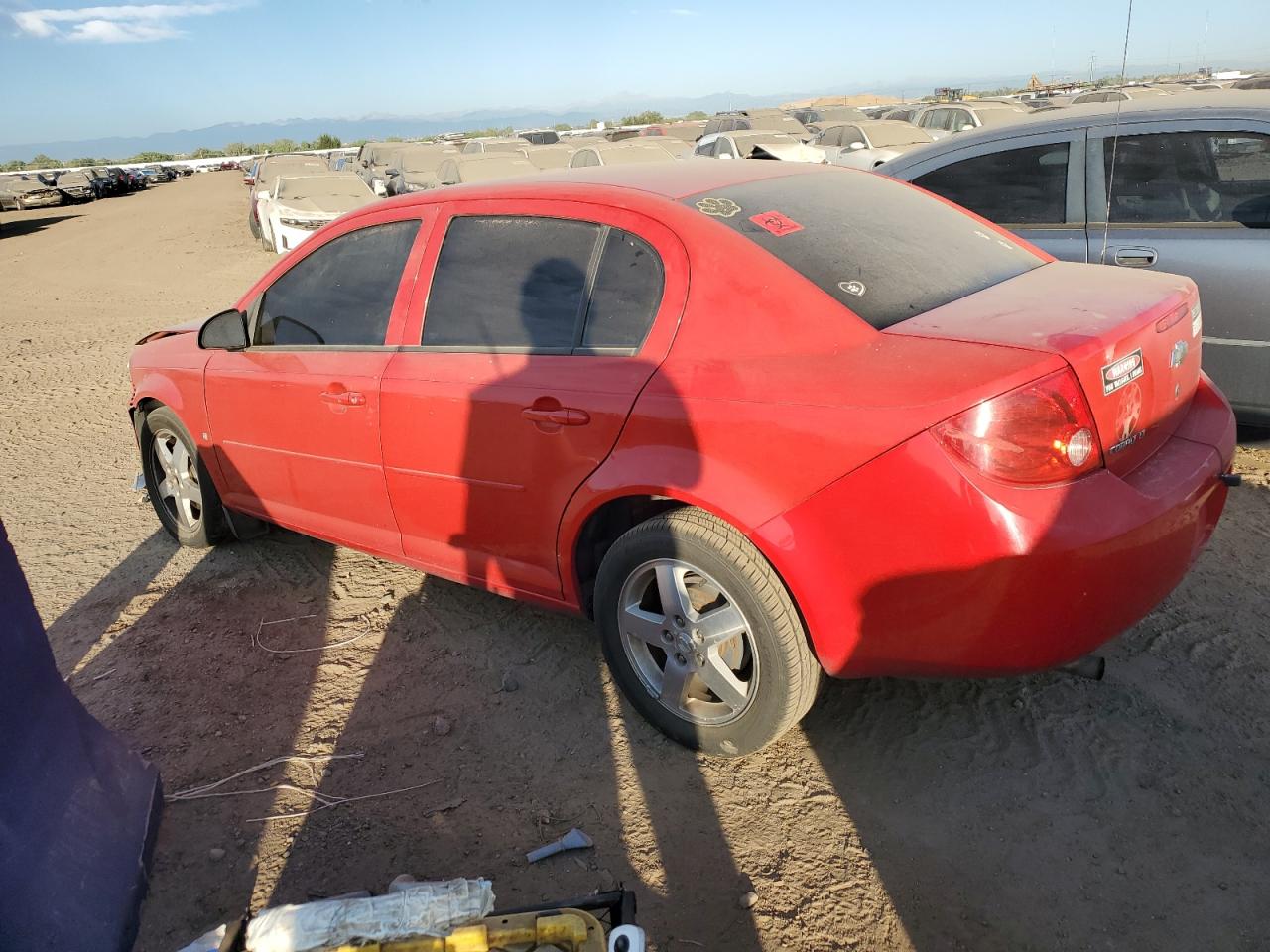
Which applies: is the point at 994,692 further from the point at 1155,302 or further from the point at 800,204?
the point at 800,204

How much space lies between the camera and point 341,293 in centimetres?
380

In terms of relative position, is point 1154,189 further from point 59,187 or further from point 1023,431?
point 59,187

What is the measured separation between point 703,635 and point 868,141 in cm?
1525

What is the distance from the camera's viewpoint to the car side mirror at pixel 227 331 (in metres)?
4.12

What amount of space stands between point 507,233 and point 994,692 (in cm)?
227

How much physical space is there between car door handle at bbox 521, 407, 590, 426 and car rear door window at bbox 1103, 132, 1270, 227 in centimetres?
333

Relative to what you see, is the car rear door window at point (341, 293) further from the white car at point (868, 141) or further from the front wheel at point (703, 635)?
the white car at point (868, 141)

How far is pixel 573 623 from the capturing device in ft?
12.8

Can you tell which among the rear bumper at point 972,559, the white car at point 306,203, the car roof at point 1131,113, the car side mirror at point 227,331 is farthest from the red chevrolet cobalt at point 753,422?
the white car at point 306,203

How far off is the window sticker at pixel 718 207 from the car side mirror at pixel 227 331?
2218 millimetres

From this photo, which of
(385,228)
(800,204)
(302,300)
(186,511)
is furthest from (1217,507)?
(186,511)

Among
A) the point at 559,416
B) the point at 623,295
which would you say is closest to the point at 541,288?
the point at 623,295

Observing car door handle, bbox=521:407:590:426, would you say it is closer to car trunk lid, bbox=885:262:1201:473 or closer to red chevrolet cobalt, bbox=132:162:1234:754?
red chevrolet cobalt, bbox=132:162:1234:754

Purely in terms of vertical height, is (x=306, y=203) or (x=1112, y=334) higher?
(x=1112, y=334)
